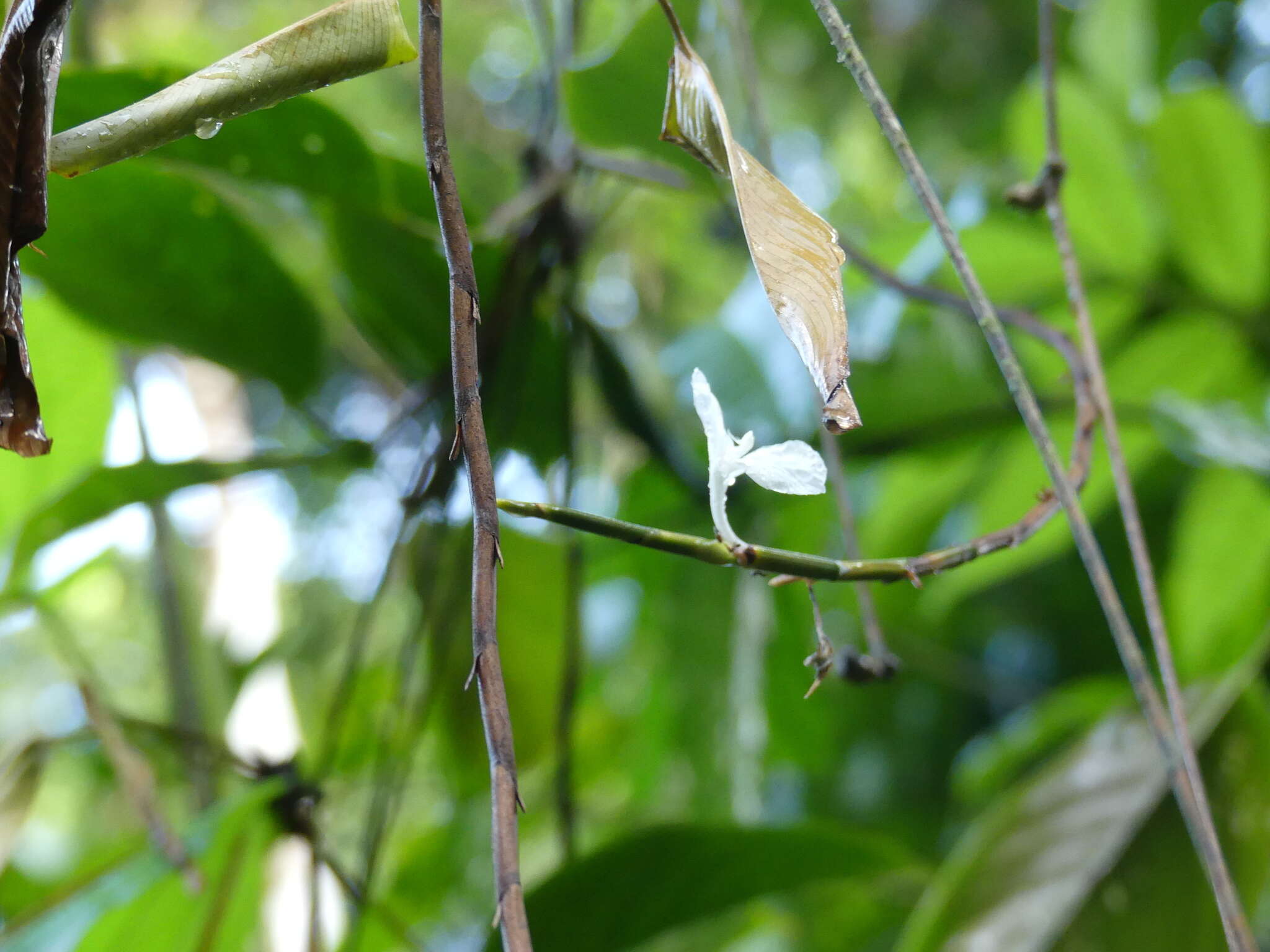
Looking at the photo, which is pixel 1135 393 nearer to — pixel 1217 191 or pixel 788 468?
pixel 1217 191

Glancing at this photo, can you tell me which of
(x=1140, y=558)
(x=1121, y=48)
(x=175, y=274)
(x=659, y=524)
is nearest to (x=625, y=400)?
(x=659, y=524)

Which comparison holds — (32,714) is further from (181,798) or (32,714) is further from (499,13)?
(499,13)

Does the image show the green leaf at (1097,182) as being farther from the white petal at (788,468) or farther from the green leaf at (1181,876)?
the white petal at (788,468)

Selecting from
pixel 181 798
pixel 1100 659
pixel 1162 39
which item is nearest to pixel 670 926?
pixel 1100 659

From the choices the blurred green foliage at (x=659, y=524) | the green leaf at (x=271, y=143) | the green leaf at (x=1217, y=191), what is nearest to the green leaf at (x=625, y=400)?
the blurred green foliage at (x=659, y=524)

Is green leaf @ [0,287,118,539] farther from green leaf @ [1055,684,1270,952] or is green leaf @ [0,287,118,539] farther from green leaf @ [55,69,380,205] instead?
green leaf @ [1055,684,1270,952]

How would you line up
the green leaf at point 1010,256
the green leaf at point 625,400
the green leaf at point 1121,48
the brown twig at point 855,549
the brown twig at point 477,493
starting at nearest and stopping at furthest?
the brown twig at point 477,493
the brown twig at point 855,549
the green leaf at point 625,400
the green leaf at point 1010,256
the green leaf at point 1121,48
